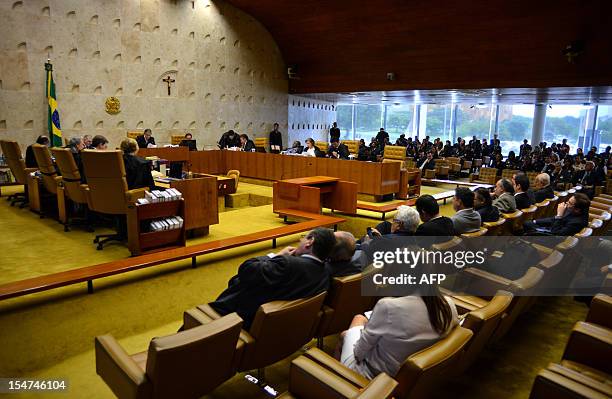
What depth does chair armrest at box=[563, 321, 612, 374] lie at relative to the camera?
84.7 inches

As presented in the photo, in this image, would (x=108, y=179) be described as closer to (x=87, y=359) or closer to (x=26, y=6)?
(x=87, y=359)

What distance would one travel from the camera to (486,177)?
11336mm

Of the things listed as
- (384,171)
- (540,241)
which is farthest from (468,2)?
(540,241)

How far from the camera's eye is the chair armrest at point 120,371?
180 cm

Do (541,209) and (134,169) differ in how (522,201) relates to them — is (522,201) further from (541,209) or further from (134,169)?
(134,169)

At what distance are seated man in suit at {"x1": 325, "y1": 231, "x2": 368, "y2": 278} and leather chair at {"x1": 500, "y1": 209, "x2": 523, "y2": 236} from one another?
236 centimetres

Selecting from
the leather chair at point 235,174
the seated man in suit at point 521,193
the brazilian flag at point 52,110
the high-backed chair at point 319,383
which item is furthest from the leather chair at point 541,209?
the brazilian flag at point 52,110

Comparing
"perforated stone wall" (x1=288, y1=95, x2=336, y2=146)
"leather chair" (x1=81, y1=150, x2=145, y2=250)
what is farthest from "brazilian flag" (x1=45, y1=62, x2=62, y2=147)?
"perforated stone wall" (x1=288, y1=95, x2=336, y2=146)

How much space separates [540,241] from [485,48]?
8.17 meters

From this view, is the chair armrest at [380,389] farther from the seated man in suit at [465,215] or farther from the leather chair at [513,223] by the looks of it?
the leather chair at [513,223]

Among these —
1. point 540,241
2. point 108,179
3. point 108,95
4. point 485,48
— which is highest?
point 485,48

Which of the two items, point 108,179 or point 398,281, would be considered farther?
point 108,179

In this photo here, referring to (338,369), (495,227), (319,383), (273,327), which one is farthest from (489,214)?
(319,383)

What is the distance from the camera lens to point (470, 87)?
1139 centimetres
